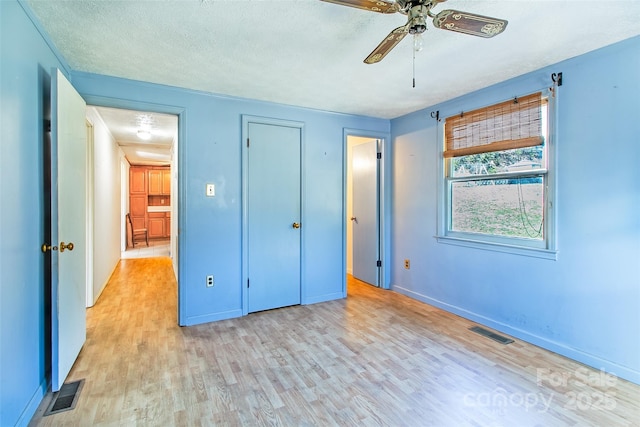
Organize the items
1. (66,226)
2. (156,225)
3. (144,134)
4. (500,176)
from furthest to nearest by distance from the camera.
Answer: (156,225) < (144,134) < (500,176) < (66,226)

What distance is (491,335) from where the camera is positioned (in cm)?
280

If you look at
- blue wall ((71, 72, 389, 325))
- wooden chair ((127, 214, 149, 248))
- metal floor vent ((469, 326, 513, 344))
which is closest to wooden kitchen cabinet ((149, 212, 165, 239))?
wooden chair ((127, 214, 149, 248))

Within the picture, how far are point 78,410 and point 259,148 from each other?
2530 mm

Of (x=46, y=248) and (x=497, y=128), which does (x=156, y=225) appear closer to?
(x=46, y=248)

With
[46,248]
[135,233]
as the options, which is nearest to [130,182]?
[135,233]

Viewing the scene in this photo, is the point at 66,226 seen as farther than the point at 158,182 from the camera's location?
No

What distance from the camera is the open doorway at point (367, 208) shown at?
423 cm

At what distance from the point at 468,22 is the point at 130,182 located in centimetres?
928

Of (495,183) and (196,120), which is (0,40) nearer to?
(196,120)

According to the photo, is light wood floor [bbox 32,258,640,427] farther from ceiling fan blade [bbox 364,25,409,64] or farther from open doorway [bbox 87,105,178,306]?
ceiling fan blade [bbox 364,25,409,64]

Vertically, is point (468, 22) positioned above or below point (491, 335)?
above

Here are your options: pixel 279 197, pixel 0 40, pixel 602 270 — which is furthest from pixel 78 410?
pixel 602 270

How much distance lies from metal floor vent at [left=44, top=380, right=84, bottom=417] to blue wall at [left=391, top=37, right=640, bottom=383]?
3270 millimetres

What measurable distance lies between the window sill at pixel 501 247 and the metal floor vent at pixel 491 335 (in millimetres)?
749
